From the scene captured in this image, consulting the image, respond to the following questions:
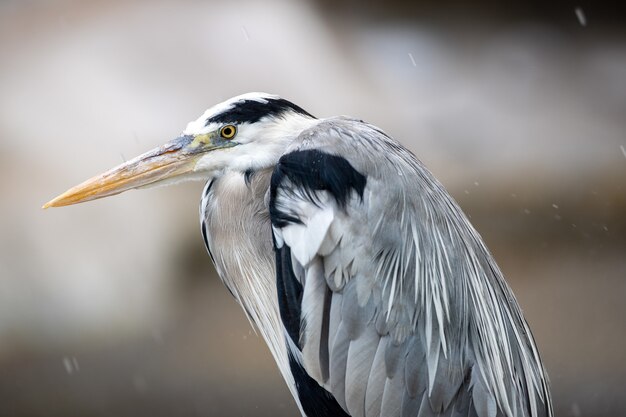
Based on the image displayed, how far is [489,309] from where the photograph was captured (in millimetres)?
1652

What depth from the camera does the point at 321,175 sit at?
1.60 meters

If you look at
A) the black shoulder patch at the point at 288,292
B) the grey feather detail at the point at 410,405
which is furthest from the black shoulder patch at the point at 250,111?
the grey feather detail at the point at 410,405

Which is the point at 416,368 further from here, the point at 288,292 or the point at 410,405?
the point at 288,292

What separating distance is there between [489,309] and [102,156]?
2.20 metres

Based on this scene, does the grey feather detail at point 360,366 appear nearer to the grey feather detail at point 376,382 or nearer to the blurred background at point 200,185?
the grey feather detail at point 376,382

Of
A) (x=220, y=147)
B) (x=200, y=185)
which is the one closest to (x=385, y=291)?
(x=220, y=147)

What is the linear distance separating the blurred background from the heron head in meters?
1.52

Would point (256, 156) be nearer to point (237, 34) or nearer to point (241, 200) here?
point (241, 200)

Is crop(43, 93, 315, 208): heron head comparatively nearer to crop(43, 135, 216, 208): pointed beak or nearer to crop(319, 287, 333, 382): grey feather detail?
crop(43, 135, 216, 208): pointed beak

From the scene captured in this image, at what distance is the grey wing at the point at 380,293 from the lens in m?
1.58

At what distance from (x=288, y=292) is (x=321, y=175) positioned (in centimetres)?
25

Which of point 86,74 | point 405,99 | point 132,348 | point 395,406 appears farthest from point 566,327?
point 86,74

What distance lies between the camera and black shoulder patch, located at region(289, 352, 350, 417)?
1744mm

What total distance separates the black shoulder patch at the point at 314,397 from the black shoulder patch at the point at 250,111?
530mm
